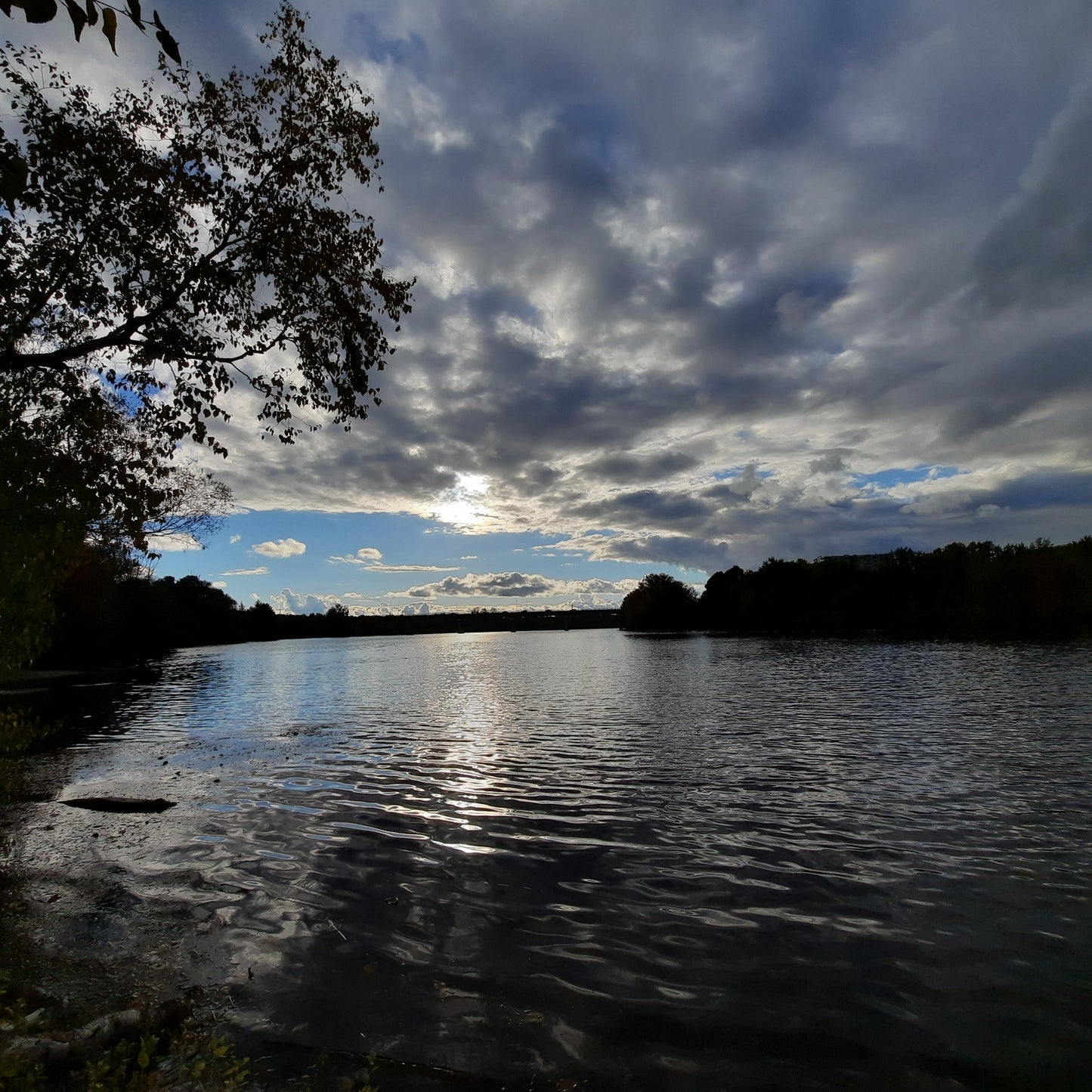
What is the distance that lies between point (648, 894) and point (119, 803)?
49.6ft

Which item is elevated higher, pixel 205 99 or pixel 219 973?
pixel 205 99

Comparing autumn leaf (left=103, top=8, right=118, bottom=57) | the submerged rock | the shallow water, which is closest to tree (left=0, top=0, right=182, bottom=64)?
autumn leaf (left=103, top=8, right=118, bottom=57)

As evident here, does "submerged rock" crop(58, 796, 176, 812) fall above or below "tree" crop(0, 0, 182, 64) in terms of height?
below

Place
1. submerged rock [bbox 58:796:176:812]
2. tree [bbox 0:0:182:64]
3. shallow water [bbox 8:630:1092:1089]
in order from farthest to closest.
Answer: submerged rock [bbox 58:796:176:812]
shallow water [bbox 8:630:1092:1089]
tree [bbox 0:0:182:64]

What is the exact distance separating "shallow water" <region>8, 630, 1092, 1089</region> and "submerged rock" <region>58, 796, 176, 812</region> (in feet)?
2.27

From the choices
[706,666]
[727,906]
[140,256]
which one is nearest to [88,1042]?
[727,906]

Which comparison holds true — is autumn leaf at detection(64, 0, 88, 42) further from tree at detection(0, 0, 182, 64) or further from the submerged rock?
the submerged rock

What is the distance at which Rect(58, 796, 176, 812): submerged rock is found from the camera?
17.2 meters

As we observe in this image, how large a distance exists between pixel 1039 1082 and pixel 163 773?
24225mm

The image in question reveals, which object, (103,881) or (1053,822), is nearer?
(103,881)

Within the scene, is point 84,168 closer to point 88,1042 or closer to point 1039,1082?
point 88,1042

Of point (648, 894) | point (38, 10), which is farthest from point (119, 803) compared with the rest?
point (38, 10)

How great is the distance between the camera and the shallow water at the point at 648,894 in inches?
274

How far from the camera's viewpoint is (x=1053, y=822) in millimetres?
14195
